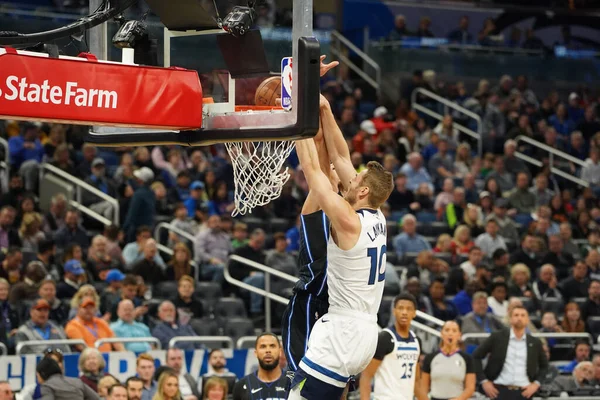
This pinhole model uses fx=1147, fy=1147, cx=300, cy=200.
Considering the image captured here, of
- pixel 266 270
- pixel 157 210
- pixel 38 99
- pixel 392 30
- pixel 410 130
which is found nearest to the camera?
pixel 38 99

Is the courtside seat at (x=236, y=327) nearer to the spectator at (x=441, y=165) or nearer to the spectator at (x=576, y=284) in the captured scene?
the spectator at (x=576, y=284)

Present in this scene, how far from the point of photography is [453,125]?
2097cm

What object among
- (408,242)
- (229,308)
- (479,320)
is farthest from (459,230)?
(229,308)

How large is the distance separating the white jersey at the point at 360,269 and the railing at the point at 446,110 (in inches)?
556

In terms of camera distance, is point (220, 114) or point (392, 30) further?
point (392, 30)

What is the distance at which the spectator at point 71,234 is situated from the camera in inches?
580

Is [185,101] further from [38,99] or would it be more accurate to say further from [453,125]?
[453,125]

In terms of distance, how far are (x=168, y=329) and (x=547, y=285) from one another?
5.77 meters

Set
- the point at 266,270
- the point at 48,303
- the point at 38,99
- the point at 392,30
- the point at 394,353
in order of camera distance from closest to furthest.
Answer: the point at 38,99, the point at 394,353, the point at 48,303, the point at 266,270, the point at 392,30

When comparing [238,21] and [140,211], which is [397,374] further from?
[140,211]

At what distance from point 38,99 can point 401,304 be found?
464 centimetres

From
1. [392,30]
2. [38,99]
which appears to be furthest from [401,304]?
[392,30]

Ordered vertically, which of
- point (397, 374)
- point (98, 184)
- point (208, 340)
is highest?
point (98, 184)

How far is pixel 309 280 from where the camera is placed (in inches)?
289
